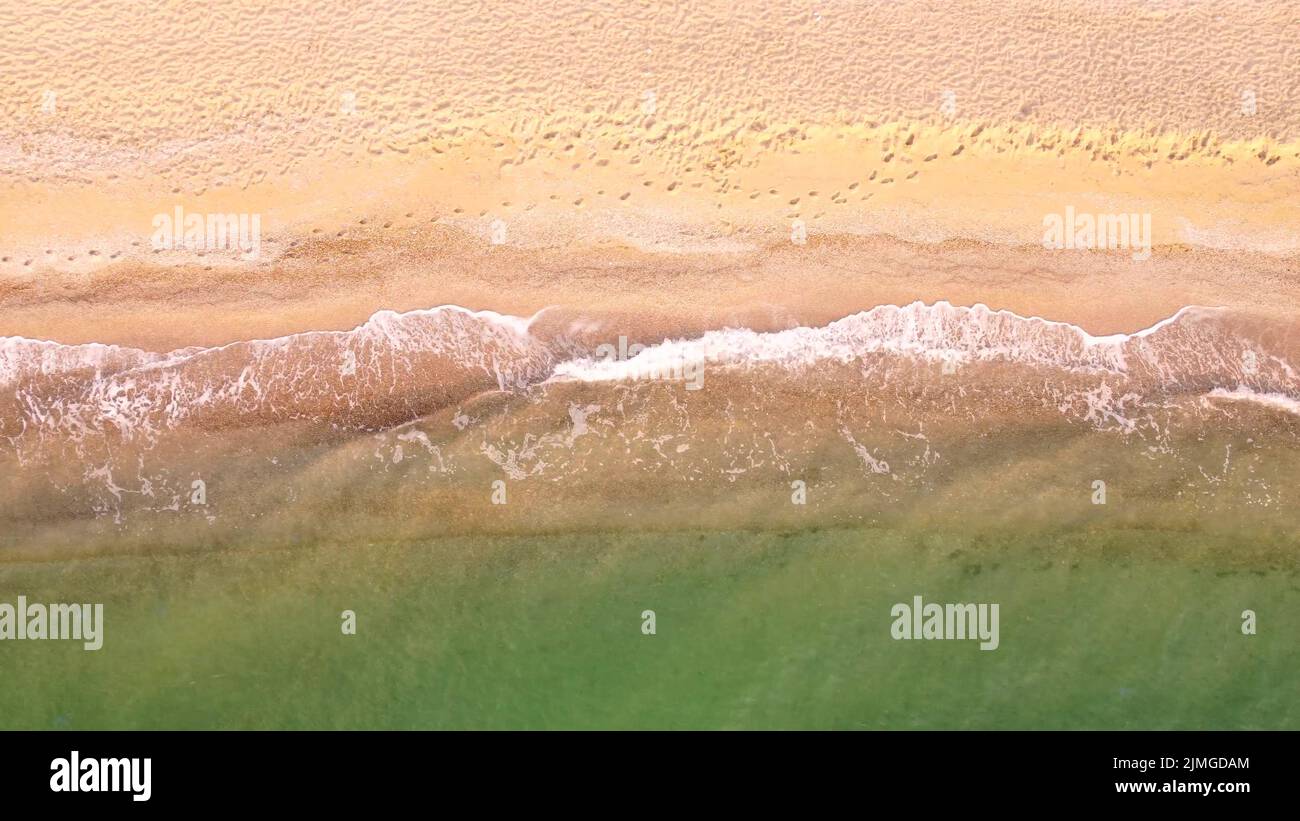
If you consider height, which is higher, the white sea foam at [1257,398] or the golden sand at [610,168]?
the golden sand at [610,168]

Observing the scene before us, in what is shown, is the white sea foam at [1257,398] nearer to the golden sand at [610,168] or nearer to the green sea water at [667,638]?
the golden sand at [610,168]

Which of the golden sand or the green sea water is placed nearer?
the green sea water

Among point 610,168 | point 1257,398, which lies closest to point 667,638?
point 610,168

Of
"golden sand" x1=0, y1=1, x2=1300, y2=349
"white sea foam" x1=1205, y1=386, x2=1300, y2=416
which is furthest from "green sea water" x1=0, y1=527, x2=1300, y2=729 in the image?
"golden sand" x1=0, y1=1, x2=1300, y2=349

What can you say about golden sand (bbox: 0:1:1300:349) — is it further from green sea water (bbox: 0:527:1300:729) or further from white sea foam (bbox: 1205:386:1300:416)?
green sea water (bbox: 0:527:1300:729)

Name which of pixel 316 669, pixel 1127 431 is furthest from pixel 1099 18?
pixel 316 669

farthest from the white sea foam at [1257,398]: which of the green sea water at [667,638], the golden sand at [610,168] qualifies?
the green sea water at [667,638]

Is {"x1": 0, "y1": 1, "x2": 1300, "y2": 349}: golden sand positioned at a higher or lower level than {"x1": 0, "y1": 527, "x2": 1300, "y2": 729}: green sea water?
higher

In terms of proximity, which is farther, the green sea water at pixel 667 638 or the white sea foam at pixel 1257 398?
the white sea foam at pixel 1257 398

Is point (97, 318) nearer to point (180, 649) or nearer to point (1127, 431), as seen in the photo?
point (180, 649)

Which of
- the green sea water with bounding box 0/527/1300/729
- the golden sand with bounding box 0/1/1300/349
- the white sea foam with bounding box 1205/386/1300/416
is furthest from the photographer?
the golden sand with bounding box 0/1/1300/349
